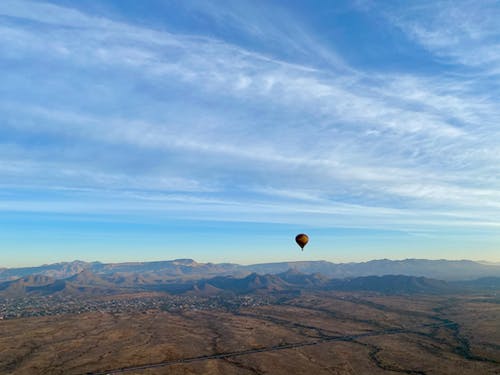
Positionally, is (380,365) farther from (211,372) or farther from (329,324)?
(329,324)

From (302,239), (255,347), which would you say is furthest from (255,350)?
(302,239)

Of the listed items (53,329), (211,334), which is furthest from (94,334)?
(211,334)

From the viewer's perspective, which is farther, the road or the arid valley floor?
the arid valley floor

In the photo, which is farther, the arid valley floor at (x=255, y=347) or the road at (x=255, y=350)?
the arid valley floor at (x=255, y=347)

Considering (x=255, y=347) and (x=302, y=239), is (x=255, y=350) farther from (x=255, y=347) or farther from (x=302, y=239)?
(x=302, y=239)

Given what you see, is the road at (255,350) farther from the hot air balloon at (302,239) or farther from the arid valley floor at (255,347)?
the hot air balloon at (302,239)

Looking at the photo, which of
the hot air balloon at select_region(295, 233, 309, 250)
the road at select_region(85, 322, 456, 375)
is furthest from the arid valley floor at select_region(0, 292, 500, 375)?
the hot air balloon at select_region(295, 233, 309, 250)

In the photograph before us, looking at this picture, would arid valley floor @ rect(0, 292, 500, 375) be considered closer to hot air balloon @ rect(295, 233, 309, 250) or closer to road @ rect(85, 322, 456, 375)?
road @ rect(85, 322, 456, 375)

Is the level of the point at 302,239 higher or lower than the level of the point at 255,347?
higher

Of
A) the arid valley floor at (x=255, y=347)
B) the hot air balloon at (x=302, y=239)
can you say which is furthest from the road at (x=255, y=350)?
the hot air balloon at (x=302, y=239)
